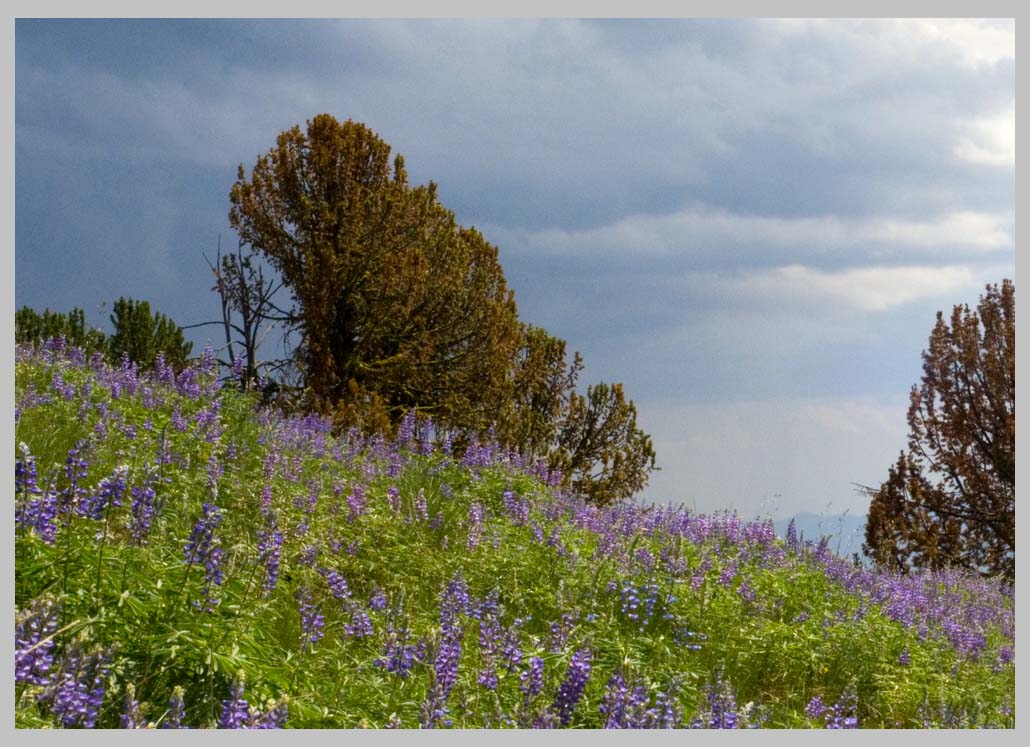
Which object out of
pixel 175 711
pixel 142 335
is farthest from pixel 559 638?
pixel 142 335

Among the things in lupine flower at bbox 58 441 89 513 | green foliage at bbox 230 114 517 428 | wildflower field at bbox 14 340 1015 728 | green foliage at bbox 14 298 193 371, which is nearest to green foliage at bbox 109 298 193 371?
green foliage at bbox 14 298 193 371

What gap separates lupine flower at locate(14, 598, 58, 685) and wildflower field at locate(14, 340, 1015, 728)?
1cm

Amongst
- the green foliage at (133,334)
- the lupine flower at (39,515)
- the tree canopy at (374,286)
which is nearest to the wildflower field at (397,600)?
the lupine flower at (39,515)

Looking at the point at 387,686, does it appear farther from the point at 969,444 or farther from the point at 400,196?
the point at 400,196

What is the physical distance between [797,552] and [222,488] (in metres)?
6.16

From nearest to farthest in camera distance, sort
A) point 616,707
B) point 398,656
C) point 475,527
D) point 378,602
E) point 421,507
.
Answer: point 616,707 → point 398,656 → point 378,602 → point 475,527 → point 421,507

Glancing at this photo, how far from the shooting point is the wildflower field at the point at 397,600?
12.2ft

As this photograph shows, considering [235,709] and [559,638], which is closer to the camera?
[235,709]

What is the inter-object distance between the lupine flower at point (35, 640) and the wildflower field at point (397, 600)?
0.04 ft

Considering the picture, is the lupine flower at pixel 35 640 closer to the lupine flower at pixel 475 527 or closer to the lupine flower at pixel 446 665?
the lupine flower at pixel 446 665

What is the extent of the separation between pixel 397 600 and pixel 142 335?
77.3 feet

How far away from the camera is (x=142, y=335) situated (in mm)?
27406

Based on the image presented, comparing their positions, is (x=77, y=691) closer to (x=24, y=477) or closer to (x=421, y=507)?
(x=24, y=477)

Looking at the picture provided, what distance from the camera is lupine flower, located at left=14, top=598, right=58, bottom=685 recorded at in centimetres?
330
